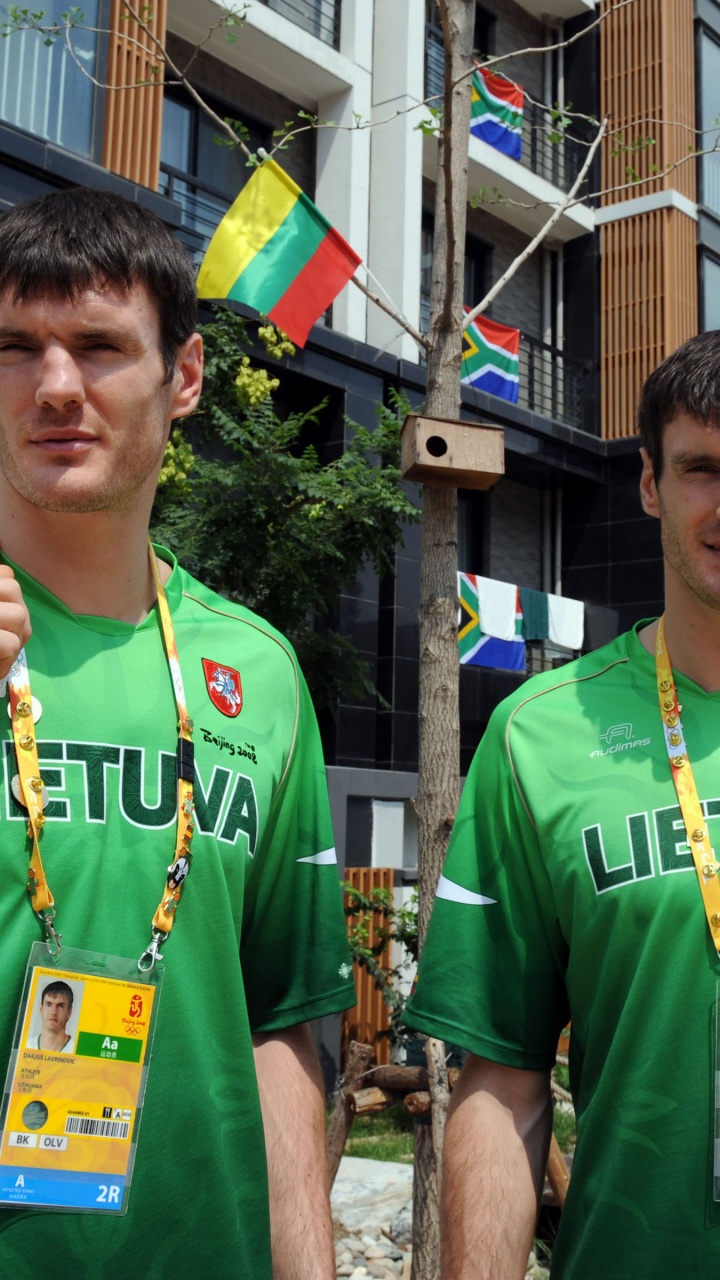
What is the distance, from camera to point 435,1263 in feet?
15.1

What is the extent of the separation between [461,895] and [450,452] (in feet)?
9.51

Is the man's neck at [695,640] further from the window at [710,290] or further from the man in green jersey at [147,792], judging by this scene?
the window at [710,290]

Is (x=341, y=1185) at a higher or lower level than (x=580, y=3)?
lower

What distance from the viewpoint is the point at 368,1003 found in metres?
9.48

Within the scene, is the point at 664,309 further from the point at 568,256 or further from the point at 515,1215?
the point at 515,1215

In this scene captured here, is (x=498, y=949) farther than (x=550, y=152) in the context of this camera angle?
No

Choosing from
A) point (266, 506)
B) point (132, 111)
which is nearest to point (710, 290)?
point (132, 111)

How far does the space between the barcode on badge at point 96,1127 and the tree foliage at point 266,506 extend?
727 cm

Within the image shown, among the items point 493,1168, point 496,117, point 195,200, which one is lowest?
point 493,1168

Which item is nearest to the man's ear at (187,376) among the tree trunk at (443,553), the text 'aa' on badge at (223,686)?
the text 'aa' on badge at (223,686)

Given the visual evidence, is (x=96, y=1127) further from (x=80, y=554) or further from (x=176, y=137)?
(x=176, y=137)

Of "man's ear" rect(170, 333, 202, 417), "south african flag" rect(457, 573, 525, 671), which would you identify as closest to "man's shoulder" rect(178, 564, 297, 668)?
"man's ear" rect(170, 333, 202, 417)

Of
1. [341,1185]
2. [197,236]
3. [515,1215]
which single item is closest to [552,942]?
[515,1215]

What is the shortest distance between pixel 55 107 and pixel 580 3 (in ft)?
34.5
